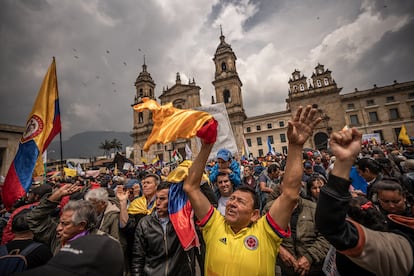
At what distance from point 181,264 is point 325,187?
1877mm

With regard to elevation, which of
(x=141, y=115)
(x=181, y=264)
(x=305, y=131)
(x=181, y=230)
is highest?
(x=141, y=115)

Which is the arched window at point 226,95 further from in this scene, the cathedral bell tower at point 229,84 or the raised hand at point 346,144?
the raised hand at point 346,144

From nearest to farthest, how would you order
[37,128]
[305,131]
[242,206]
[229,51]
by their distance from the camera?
[305,131]
[242,206]
[37,128]
[229,51]

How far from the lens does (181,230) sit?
2.19 m

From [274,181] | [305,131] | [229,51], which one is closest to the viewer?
[305,131]

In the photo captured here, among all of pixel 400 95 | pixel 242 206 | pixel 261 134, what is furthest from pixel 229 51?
pixel 242 206

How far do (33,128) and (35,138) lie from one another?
279 mm

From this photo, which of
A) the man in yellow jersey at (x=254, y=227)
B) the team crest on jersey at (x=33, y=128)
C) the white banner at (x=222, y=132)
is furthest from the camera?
the white banner at (x=222, y=132)

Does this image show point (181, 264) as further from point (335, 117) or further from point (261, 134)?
point (261, 134)

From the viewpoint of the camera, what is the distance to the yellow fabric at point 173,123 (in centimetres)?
190

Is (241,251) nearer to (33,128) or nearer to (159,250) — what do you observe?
(159,250)

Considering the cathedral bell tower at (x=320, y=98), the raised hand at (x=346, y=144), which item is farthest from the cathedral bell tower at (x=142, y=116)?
the raised hand at (x=346, y=144)

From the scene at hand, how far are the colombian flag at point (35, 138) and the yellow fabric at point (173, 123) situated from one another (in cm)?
317

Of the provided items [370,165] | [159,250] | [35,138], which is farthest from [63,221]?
[370,165]
